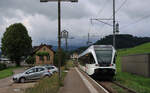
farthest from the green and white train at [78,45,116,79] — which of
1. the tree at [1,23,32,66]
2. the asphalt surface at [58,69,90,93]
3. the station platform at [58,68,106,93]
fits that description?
→ the tree at [1,23,32,66]

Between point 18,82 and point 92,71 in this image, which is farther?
point 18,82

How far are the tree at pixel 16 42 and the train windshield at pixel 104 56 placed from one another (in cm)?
4995

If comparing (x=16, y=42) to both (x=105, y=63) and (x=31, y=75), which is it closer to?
(x=31, y=75)

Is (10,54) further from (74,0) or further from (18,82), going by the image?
(74,0)

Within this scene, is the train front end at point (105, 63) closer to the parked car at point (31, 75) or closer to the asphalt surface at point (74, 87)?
the asphalt surface at point (74, 87)

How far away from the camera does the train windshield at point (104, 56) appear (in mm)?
20066

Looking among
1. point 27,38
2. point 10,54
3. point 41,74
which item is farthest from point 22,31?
point 41,74

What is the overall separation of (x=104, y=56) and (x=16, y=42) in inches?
1991

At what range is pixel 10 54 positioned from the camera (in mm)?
67938

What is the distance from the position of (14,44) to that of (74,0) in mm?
55461

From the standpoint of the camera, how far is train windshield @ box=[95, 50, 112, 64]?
2007cm

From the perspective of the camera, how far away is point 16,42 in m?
67.4

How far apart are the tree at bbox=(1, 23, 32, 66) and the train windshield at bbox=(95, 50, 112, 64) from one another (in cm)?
4995

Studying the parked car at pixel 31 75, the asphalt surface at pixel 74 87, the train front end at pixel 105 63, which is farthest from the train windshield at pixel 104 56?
the parked car at pixel 31 75
